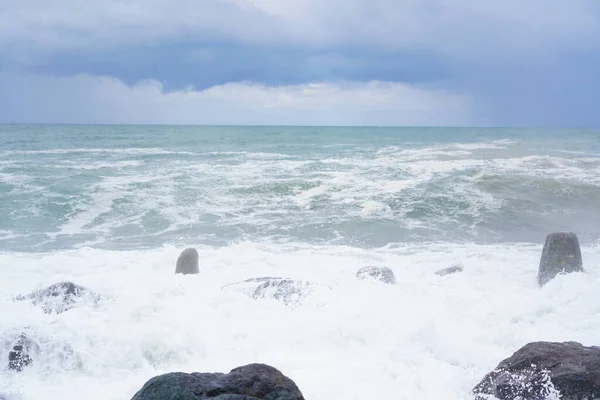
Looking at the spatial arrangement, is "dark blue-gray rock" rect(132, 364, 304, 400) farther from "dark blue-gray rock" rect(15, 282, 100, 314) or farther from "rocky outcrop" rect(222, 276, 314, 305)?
"dark blue-gray rock" rect(15, 282, 100, 314)

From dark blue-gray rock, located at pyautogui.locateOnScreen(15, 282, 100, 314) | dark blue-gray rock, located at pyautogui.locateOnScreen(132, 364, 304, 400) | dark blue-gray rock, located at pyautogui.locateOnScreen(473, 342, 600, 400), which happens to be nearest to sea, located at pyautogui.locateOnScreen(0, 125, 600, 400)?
dark blue-gray rock, located at pyautogui.locateOnScreen(15, 282, 100, 314)

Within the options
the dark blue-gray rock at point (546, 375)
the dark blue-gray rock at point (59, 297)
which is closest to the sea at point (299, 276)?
the dark blue-gray rock at point (59, 297)

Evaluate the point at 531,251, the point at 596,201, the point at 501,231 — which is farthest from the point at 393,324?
the point at 596,201

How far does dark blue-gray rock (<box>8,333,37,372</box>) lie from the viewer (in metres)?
5.03

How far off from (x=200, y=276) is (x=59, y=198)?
35.5 ft

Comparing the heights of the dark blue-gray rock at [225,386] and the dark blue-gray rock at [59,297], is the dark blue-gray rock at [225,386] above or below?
above

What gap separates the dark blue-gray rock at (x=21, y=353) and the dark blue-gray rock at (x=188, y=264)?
139 inches

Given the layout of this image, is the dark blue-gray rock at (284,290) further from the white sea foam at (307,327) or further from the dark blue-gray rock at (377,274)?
the dark blue-gray rock at (377,274)

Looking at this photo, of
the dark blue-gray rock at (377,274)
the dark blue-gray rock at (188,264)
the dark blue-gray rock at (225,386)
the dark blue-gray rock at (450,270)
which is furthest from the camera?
the dark blue-gray rock at (450,270)

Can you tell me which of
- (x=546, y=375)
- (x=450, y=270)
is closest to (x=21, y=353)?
(x=546, y=375)

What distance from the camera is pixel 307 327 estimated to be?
6.16 metres

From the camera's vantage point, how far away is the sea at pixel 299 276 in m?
5.23

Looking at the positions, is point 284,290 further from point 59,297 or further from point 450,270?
point 450,270

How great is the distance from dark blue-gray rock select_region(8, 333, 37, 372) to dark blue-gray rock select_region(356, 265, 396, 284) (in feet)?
15.7
